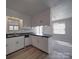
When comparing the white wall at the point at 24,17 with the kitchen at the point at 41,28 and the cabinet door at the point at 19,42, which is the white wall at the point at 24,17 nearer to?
the kitchen at the point at 41,28

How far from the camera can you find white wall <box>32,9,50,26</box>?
3.56 m

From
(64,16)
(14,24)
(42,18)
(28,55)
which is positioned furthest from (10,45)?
(64,16)

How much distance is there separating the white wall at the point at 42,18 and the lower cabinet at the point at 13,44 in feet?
4.56

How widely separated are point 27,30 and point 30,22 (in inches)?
24.0

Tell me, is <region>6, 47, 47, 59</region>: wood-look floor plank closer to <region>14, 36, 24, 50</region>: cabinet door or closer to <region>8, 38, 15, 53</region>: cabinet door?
<region>8, 38, 15, 53</region>: cabinet door

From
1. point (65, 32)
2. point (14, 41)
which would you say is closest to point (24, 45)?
point (14, 41)

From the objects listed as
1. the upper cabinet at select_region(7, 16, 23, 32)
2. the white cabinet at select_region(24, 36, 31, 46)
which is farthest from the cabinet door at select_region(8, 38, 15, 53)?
the white cabinet at select_region(24, 36, 31, 46)

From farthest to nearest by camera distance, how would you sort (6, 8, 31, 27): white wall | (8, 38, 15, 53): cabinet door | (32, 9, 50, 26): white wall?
(6, 8, 31, 27): white wall → (32, 9, 50, 26): white wall → (8, 38, 15, 53): cabinet door

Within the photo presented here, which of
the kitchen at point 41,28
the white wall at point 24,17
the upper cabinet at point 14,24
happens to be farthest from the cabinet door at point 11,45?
the white wall at point 24,17

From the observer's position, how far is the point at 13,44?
3.23 metres

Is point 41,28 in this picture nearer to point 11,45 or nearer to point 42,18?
point 42,18

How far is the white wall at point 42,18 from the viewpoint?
140 inches
